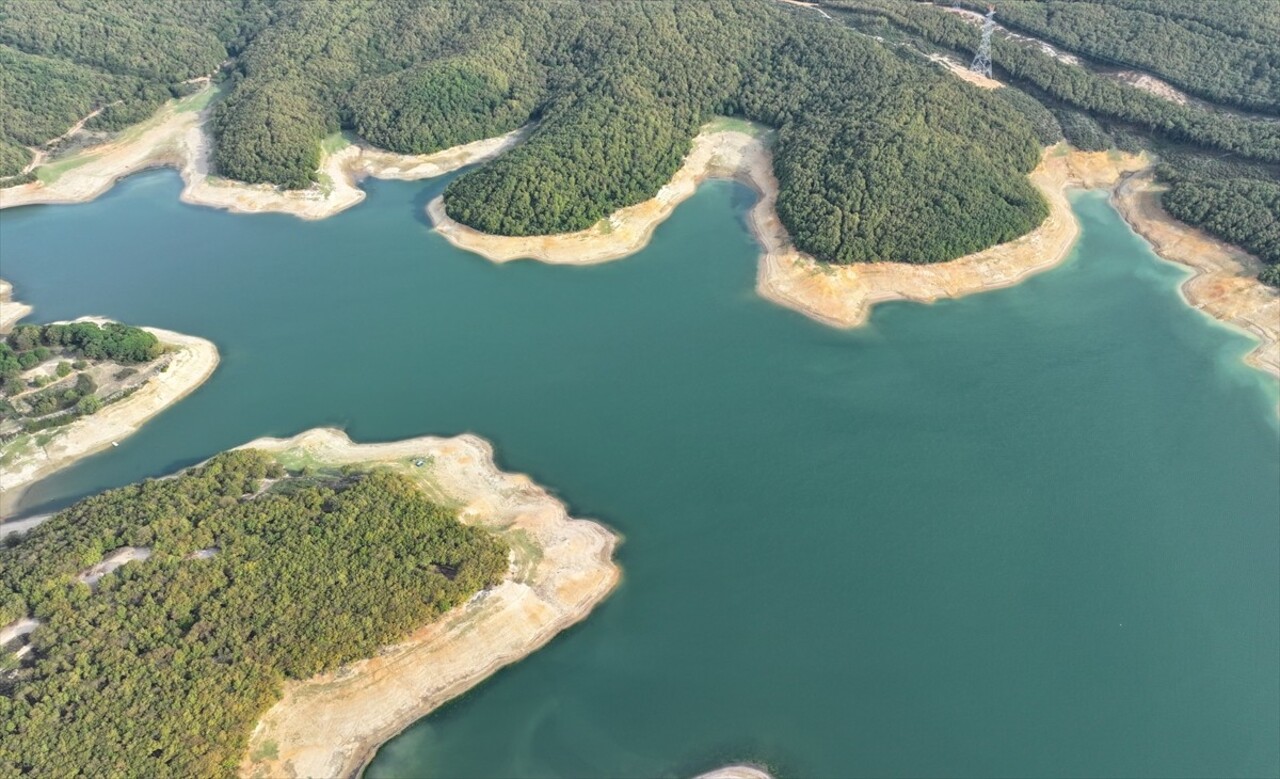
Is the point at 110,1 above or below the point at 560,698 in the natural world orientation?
above

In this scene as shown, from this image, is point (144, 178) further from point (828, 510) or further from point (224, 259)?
point (828, 510)

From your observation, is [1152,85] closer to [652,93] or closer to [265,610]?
[652,93]

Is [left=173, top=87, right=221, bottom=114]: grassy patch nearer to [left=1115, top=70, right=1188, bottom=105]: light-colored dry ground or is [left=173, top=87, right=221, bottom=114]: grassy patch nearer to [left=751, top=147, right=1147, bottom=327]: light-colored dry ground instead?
[left=751, top=147, right=1147, bottom=327]: light-colored dry ground

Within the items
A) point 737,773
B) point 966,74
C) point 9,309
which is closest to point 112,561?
point 737,773

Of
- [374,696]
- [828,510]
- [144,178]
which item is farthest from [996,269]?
[144,178]

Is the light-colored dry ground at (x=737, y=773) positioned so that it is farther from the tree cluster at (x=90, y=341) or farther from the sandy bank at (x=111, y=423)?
the tree cluster at (x=90, y=341)

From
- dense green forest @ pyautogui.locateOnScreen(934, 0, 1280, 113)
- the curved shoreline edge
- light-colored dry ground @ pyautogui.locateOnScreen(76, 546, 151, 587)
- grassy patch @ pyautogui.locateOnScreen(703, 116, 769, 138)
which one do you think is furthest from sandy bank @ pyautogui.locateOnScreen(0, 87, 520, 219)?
dense green forest @ pyautogui.locateOnScreen(934, 0, 1280, 113)

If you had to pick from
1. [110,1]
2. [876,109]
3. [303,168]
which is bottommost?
[303,168]
